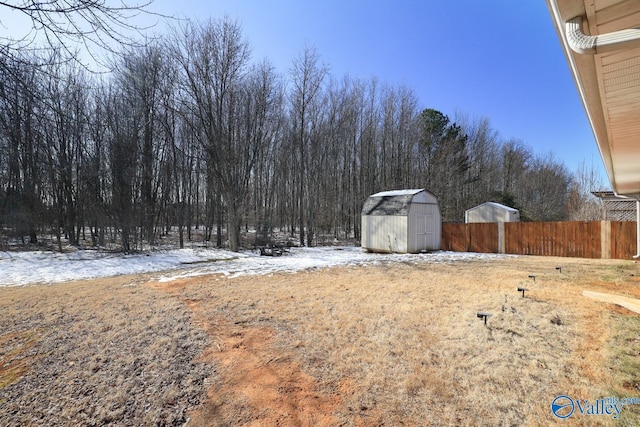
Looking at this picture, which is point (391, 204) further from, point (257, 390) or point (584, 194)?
point (584, 194)

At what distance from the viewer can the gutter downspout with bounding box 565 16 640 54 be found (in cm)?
138

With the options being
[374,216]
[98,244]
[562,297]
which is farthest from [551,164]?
[98,244]

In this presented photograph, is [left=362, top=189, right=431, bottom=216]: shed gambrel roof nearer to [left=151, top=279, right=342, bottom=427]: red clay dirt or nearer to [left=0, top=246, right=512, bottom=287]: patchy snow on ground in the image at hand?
[left=0, top=246, right=512, bottom=287]: patchy snow on ground

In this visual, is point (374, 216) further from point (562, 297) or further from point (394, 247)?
point (562, 297)

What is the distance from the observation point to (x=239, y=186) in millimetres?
15539

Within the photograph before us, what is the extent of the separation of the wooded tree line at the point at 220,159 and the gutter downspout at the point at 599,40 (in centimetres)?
462

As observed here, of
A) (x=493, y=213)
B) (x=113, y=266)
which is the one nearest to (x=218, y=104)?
(x=113, y=266)

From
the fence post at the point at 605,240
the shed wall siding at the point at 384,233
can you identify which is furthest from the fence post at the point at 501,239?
the shed wall siding at the point at 384,233

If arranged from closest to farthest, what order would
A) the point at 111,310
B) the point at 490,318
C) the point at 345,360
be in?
1. the point at 345,360
2. the point at 490,318
3. the point at 111,310

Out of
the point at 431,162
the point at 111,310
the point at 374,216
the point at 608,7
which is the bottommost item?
the point at 111,310

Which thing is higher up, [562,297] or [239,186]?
[239,186]

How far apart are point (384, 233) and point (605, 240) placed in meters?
9.38

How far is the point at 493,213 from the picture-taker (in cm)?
2022

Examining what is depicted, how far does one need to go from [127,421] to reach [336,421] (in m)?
1.64
